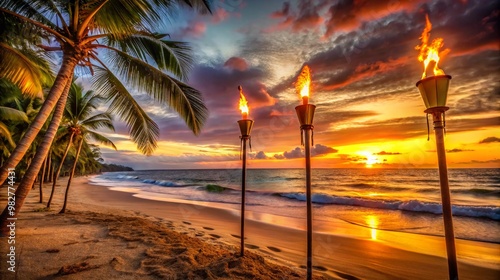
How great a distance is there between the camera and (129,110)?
702 cm

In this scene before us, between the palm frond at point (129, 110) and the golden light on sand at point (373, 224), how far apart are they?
817cm

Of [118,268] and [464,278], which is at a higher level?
[118,268]

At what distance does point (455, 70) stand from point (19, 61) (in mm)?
11967

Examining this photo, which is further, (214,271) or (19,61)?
(19,61)

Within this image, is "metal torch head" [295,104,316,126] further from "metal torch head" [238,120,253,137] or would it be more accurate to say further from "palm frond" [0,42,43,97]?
"palm frond" [0,42,43,97]

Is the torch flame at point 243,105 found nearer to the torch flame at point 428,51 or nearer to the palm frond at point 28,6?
the torch flame at point 428,51

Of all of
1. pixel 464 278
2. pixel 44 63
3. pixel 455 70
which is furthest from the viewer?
pixel 44 63

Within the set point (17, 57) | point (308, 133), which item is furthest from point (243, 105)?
point (17, 57)


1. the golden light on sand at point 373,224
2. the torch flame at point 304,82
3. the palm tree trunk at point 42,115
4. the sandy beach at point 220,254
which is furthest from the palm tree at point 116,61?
the golden light on sand at point 373,224

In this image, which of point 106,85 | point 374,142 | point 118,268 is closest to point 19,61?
point 106,85

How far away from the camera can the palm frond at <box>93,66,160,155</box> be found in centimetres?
672

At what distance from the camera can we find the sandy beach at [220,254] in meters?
3.80

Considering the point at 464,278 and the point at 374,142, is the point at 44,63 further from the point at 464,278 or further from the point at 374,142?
the point at 374,142

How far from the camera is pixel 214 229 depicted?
8.34 metres
